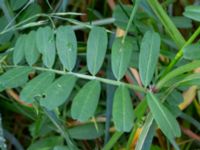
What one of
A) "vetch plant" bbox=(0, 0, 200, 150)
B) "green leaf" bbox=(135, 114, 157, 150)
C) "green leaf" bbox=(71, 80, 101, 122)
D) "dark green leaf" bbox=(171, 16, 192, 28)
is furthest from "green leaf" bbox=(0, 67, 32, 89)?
"dark green leaf" bbox=(171, 16, 192, 28)

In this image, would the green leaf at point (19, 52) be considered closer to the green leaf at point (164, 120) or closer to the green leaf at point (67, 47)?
the green leaf at point (67, 47)

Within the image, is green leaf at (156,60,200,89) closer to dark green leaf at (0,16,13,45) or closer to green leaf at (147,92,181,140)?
green leaf at (147,92,181,140)

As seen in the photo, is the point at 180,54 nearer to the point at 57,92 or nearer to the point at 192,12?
the point at 192,12

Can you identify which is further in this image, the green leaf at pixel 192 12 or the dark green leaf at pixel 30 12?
the dark green leaf at pixel 30 12

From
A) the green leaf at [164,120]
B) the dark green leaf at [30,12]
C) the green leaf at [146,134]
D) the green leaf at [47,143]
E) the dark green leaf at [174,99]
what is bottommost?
the green leaf at [47,143]

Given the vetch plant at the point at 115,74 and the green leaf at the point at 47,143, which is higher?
the vetch plant at the point at 115,74

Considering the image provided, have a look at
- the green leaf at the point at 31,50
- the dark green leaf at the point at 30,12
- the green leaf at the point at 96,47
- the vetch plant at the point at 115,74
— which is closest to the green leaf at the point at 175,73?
the vetch plant at the point at 115,74

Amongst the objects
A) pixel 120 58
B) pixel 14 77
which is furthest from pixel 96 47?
pixel 14 77

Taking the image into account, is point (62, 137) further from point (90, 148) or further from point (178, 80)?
point (178, 80)
